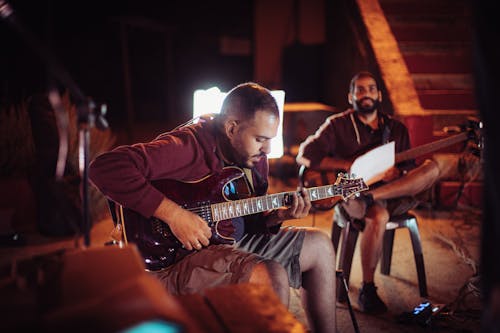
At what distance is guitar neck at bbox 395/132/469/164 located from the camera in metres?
4.00

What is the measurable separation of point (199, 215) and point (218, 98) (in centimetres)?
159

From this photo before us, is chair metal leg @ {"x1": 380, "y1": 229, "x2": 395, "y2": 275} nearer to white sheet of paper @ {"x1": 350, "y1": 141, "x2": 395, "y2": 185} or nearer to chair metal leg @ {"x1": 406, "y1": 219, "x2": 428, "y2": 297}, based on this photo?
chair metal leg @ {"x1": 406, "y1": 219, "x2": 428, "y2": 297}

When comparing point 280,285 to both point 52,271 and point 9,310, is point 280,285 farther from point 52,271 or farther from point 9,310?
point 9,310

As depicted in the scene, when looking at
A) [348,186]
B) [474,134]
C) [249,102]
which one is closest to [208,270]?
[249,102]

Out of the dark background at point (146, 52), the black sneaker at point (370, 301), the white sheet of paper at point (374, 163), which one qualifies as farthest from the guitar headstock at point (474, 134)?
the dark background at point (146, 52)

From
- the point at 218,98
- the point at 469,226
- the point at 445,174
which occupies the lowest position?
the point at 469,226

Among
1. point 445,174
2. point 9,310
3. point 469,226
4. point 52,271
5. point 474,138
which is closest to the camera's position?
point 9,310

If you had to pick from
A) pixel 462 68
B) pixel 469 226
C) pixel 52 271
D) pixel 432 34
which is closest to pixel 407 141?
pixel 469 226

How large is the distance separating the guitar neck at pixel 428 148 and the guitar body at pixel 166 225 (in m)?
1.74

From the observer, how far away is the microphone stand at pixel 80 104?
5.82ft

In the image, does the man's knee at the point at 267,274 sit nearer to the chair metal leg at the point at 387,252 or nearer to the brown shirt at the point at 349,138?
the brown shirt at the point at 349,138

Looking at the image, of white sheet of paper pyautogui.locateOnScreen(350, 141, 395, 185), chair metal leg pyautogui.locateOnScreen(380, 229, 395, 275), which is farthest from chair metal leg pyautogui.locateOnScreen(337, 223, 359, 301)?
chair metal leg pyautogui.locateOnScreen(380, 229, 395, 275)

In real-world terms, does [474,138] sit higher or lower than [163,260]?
higher

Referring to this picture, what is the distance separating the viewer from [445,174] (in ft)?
21.0
